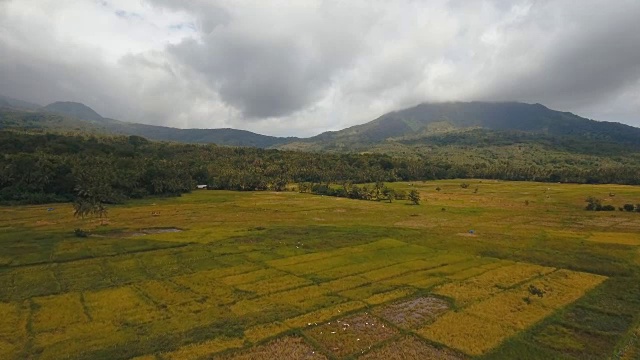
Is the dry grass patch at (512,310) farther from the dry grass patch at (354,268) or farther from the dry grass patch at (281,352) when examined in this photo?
the dry grass patch at (281,352)

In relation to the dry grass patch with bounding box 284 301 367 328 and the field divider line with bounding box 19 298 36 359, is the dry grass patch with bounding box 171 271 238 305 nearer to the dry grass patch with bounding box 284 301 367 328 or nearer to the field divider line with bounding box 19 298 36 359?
the dry grass patch with bounding box 284 301 367 328

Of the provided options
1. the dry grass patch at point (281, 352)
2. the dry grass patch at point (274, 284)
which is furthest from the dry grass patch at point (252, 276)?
the dry grass patch at point (281, 352)

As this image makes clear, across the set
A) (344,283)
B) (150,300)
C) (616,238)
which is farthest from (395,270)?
(616,238)

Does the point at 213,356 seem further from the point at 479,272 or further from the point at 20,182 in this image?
the point at 20,182

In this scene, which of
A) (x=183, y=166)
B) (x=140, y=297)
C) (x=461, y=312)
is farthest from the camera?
(x=183, y=166)

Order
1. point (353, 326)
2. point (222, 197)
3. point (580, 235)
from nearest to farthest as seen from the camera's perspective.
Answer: point (353, 326) < point (580, 235) < point (222, 197)

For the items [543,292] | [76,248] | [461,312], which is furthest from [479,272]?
[76,248]

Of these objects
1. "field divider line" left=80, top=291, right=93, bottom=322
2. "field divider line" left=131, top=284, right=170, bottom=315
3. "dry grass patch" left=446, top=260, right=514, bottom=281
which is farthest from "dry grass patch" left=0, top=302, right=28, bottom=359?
"dry grass patch" left=446, top=260, right=514, bottom=281
